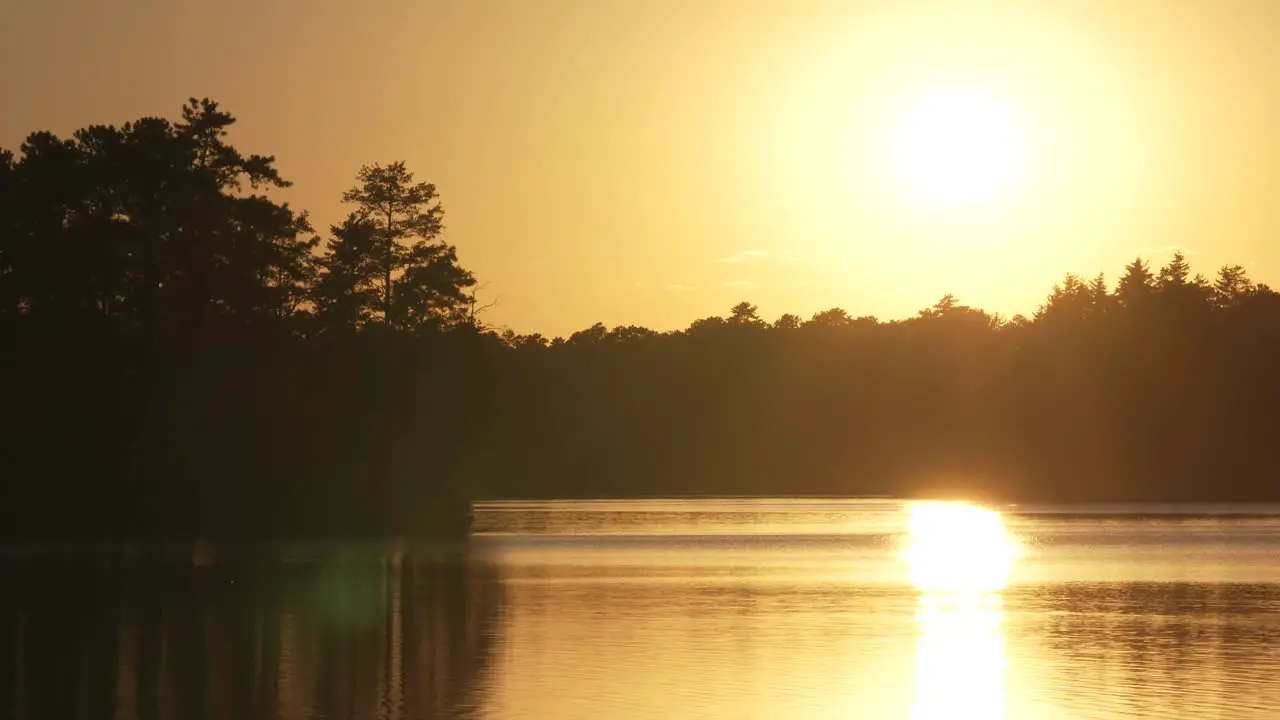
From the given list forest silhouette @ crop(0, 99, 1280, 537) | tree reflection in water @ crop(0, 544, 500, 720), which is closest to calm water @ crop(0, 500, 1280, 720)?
tree reflection in water @ crop(0, 544, 500, 720)

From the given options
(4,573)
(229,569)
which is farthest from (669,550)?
(4,573)

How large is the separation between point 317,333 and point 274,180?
14211mm

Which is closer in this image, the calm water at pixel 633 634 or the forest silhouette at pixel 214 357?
the calm water at pixel 633 634

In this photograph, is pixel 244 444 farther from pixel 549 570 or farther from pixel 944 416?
pixel 944 416

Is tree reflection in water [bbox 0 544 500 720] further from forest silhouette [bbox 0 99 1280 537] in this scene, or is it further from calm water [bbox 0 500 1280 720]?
forest silhouette [bbox 0 99 1280 537]

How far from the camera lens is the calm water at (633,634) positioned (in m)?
28.8

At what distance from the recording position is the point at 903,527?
96.9 meters

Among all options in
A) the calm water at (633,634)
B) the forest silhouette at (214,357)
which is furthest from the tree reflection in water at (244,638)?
the forest silhouette at (214,357)

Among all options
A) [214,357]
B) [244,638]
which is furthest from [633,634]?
[214,357]

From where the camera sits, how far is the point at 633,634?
3903 cm

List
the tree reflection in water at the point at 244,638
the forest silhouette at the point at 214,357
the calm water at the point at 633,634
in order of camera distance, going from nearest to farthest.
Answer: the calm water at the point at 633,634 → the tree reflection in water at the point at 244,638 → the forest silhouette at the point at 214,357

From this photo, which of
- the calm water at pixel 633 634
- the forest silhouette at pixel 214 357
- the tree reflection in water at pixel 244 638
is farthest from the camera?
the forest silhouette at pixel 214 357

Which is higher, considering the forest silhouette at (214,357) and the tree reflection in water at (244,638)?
the forest silhouette at (214,357)

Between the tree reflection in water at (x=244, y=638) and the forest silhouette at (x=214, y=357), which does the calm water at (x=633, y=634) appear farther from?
the forest silhouette at (x=214, y=357)
